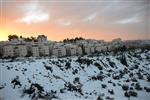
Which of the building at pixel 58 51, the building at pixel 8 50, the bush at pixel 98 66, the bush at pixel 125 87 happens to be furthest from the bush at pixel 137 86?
the building at pixel 58 51

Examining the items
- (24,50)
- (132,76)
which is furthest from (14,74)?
(24,50)

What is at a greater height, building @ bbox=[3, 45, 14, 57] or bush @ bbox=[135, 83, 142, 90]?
building @ bbox=[3, 45, 14, 57]

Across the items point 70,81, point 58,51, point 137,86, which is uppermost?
point 58,51

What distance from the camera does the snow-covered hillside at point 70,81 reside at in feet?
97.0

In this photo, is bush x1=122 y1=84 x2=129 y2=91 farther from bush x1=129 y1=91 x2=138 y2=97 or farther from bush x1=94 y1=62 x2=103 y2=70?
bush x1=94 y1=62 x2=103 y2=70

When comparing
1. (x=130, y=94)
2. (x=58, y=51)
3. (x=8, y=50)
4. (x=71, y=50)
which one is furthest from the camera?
(x=71, y=50)

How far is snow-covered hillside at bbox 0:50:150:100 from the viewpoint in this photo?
29.6 meters

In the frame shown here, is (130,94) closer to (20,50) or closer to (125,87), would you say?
(125,87)

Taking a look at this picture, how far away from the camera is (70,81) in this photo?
3666 centimetres

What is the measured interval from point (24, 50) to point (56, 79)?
3731cm

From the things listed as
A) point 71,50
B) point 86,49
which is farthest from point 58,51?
point 86,49

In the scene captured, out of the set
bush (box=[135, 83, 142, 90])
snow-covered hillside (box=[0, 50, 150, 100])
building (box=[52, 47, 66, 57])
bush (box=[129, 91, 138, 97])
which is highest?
building (box=[52, 47, 66, 57])

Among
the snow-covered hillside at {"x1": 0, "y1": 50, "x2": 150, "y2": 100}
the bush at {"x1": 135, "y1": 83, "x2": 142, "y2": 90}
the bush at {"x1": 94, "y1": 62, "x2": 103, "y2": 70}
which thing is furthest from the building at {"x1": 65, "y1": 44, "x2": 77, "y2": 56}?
the bush at {"x1": 135, "y1": 83, "x2": 142, "y2": 90}

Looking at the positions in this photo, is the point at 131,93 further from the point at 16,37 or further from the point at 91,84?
the point at 16,37
